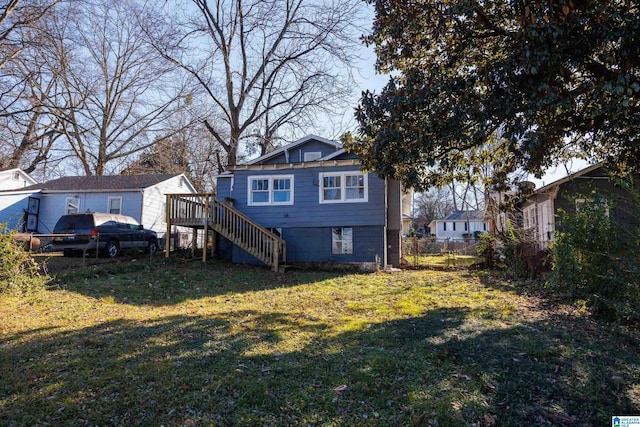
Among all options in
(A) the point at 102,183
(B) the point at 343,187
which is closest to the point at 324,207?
(B) the point at 343,187

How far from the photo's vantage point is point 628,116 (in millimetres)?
5988

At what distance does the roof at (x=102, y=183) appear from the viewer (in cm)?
2058

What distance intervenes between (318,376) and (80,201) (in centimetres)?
2113

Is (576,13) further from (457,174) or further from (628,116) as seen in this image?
(457,174)

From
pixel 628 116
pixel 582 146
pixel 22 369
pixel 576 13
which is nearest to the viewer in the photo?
pixel 22 369

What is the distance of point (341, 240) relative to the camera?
1495 cm

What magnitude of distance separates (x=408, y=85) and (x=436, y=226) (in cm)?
4435

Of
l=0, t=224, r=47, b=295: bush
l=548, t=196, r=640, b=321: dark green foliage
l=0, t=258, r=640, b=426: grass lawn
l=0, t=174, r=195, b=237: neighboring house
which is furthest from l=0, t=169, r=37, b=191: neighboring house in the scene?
l=548, t=196, r=640, b=321: dark green foliage

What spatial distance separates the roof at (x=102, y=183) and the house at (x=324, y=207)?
308 inches

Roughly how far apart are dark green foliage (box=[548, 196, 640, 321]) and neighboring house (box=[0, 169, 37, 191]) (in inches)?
1037

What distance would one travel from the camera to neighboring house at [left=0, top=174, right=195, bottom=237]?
20.2 meters

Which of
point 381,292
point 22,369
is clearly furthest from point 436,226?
point 22,369

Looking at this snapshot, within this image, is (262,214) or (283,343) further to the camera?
(262,214)

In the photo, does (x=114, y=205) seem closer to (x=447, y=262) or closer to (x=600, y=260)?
(x=447, y=262)
